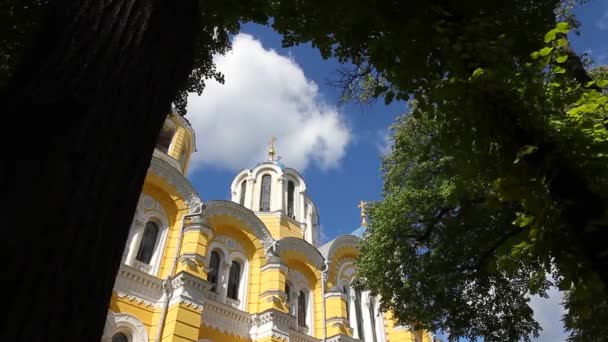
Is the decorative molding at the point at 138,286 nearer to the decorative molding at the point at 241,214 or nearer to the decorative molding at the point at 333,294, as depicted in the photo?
the decorative molding at the point at 241,214

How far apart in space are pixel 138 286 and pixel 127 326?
1.28 metres

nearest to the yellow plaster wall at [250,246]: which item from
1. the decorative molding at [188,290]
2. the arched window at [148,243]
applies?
the arched window at [148,243]

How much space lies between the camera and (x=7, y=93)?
6.79 ft

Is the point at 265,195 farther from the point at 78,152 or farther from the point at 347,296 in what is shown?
the point at 78,152

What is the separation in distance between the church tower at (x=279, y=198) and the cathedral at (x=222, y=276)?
12 cm

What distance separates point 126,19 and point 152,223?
14114mm

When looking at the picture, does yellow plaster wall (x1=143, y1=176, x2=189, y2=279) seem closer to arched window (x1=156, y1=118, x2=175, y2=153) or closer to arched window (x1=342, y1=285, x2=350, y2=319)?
arched window (x1=156, y1=118, x2=175, y2=153)

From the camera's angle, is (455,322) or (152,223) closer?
(455,322)

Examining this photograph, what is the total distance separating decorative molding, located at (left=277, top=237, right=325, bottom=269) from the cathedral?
4 centimetres

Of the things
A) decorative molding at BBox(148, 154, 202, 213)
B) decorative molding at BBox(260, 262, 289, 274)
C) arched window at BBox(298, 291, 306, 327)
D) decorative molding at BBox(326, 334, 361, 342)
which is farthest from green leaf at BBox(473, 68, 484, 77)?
arched window at BBox(298, 291, 306, 327)

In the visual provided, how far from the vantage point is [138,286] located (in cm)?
1384

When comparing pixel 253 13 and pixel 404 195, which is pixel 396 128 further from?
pixel 253 13

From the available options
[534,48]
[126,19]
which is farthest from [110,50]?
[534,48]

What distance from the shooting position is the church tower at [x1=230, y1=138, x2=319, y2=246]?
2261cm
